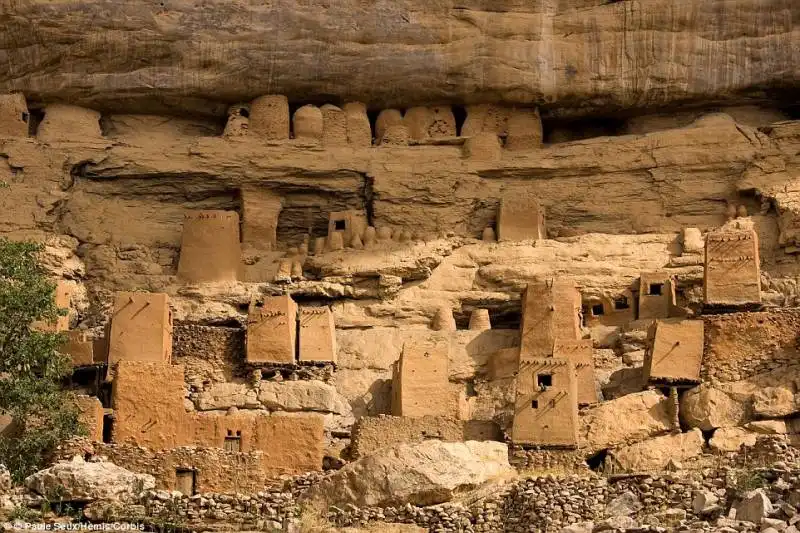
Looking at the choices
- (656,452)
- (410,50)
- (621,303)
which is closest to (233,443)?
(656,452)

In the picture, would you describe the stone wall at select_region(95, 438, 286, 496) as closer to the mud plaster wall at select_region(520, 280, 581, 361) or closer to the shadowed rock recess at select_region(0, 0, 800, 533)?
the shadowed rock recess at select_region(0, 0, 800, 533)

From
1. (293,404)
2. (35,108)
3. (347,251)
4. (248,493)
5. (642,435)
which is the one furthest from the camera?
(35,108)

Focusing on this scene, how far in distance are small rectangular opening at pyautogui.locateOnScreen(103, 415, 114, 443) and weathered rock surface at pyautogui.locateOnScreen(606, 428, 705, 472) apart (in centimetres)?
727

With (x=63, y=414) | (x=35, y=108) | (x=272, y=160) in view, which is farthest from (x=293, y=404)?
(x=35, y=108)

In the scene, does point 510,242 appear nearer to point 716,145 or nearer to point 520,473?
point 716,145

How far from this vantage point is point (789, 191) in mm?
39250

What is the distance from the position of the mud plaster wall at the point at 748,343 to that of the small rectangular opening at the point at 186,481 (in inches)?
338

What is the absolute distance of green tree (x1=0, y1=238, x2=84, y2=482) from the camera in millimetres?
30047

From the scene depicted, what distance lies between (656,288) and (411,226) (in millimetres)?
5348

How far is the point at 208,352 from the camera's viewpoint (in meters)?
35.5

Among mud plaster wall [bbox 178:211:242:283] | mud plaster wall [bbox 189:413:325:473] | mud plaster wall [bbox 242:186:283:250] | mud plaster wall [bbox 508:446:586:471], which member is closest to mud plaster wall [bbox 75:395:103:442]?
mud plaster wall [bbox 189:413:325:473]

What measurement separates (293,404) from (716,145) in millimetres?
10656

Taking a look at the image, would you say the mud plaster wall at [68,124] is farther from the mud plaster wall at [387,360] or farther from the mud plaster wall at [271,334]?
the mud plaster wall at [387,360]

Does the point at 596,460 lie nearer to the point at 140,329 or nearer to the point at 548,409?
the point at 548,409
